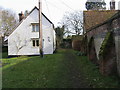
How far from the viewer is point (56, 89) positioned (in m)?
5.20

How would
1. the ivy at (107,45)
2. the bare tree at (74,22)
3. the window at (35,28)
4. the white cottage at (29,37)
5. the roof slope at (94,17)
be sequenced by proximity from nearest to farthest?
1. the ivy at (107,45)
2. the white cottage at (29,37)
3. the window at (35,28)
4. the roof slope at (94,17)
5. the bare tree at (74,22)

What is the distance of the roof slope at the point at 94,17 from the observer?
70.4 feet

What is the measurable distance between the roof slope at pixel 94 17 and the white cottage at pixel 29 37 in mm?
6320

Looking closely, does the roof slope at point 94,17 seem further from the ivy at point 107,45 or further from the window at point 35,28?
the ivy at point 107,45

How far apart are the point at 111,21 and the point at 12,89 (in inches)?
229

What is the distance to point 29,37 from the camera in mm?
20750

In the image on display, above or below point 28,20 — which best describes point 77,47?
below

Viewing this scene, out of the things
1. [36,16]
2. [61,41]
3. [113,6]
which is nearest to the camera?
[36,16]

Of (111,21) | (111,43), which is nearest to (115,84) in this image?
(111,43)

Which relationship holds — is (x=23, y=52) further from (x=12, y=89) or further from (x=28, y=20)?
(x=12, y=89)

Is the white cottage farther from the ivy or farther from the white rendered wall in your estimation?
the ivy

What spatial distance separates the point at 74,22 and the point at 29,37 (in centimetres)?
1397

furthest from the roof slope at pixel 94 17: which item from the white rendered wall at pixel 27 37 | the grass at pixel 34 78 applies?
the grass at pixel 34 78

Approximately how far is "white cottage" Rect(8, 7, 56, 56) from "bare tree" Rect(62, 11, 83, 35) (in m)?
11.3
